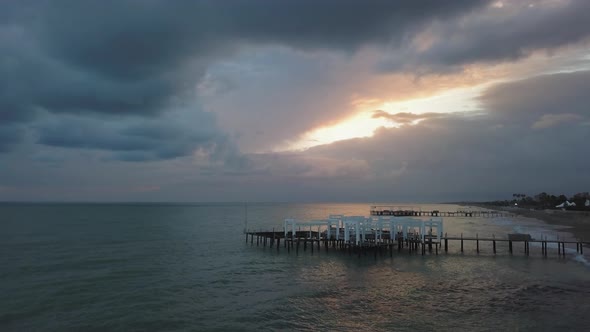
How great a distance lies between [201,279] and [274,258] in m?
11.6

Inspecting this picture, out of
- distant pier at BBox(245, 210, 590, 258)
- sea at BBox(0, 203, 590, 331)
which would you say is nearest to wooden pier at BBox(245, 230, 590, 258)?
distant pier at BBox(245, 210, 590, 258)

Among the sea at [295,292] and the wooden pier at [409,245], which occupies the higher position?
the wooden pier at [409,245]

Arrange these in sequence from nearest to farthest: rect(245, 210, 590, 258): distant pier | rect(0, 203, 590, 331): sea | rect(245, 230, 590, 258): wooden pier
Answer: rect(0, 203, 590, 331): sea
rect(245, 230, 590, 258): wooden pier
rect(245, 210, 590, 258): distant pier

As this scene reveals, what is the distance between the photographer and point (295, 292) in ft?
85.6

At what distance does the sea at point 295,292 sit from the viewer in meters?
19.9

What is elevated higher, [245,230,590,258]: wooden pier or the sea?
[245,230,590,258]: wooden pier

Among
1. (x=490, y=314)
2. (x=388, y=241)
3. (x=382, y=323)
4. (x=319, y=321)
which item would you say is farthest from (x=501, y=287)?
(x=388, y=241)

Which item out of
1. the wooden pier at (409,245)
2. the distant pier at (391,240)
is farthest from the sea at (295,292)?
the distant pier at (391,240)

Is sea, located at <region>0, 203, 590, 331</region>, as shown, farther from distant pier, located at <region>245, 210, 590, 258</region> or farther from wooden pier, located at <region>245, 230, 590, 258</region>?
distant pier, located at <region>245, 210, 590, 258</region>

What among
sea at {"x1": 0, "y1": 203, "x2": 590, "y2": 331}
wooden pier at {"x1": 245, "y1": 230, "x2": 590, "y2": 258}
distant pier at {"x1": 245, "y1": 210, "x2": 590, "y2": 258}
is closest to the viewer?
sea at {"x1": 0, "y1": 203, "x2": 590, "y2": 331}

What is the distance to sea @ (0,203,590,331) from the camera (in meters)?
19.9

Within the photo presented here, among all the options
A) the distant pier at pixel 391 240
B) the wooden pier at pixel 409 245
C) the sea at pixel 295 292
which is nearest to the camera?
the sea at pixel 295 292

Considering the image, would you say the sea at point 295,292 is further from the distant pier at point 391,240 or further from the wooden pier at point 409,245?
the distant pier at point 391,240

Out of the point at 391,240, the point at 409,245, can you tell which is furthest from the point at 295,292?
the point at 409,245
